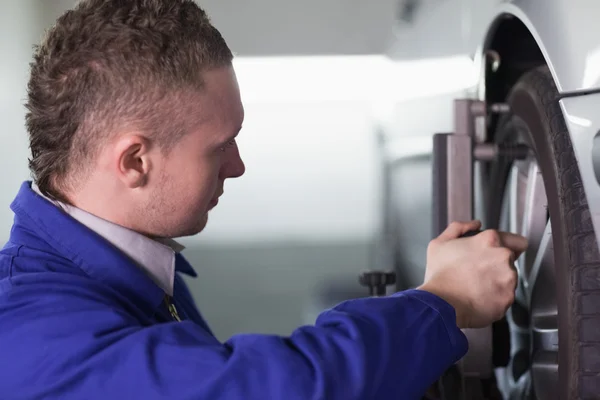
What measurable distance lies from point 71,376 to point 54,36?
16.9 inches

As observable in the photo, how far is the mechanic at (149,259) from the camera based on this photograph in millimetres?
742

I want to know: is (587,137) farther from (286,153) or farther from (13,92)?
(13,92)

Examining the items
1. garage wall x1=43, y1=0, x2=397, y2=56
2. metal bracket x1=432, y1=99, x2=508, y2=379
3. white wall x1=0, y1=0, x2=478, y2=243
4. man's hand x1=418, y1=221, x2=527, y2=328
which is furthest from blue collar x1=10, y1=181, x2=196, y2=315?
garage wall x1=43, y1=0, x2=397, y2=56

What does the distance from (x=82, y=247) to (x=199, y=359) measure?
0.76 ft

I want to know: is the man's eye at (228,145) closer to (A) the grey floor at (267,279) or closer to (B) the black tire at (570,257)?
(B) the black tire at (570,257)

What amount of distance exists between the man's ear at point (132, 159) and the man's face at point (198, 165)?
12 mm

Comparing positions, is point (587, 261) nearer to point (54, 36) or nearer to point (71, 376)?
point (71, 376)

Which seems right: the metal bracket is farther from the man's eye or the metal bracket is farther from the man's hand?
the man's eye

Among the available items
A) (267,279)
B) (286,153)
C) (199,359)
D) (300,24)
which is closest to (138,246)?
(199,359)

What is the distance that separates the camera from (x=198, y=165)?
2.97 ft

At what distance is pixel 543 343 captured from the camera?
109cm

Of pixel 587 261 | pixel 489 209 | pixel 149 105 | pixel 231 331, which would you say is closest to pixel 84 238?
pixel 149 105

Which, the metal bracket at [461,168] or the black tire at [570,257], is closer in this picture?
the black tire at [570,257]

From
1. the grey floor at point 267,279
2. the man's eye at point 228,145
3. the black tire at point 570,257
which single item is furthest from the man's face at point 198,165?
the grey floor at point 267,279
